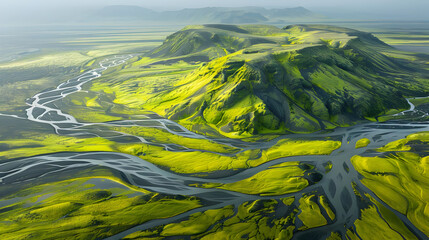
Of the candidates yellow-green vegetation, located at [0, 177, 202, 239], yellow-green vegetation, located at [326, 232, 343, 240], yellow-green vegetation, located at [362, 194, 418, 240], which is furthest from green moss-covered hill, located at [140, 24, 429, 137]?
yellow-green vegetation, located at [326, 232, 343, 240]

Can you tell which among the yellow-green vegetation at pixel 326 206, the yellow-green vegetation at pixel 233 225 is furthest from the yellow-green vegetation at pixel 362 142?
the yellow-green vegetation at pixel 233 225

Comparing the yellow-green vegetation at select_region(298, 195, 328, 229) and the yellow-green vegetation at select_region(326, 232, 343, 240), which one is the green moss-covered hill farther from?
the yellow-green vegetation at select_region(326, 232, 343, 240)

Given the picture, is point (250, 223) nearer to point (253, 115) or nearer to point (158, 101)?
point (253, 115)

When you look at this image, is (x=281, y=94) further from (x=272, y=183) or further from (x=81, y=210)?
(x=81, y=210)

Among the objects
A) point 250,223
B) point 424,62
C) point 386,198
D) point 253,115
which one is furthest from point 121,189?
point 424,62

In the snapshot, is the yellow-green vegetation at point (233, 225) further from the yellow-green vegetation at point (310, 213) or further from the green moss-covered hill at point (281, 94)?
the green moss-covered hill at point (281, 94)
